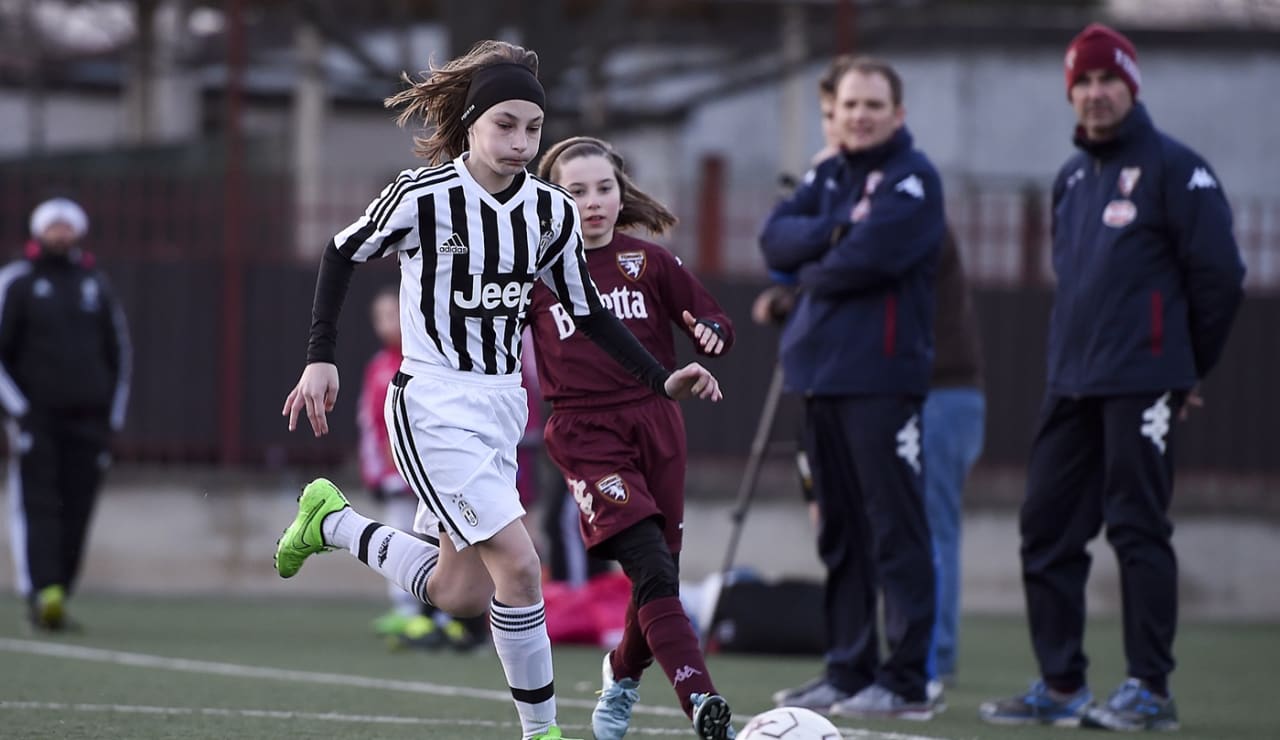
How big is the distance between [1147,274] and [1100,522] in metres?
0.89

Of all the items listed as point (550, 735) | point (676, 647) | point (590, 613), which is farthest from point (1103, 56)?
point (590, 613)

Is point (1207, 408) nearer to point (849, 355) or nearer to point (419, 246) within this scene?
point (849, 355)

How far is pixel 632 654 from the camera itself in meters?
5.68

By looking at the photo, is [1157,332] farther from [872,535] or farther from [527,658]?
[527,658]

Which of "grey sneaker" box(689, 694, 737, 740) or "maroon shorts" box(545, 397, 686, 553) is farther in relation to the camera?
"maroon shorts" box(545, 397, 686, 553)

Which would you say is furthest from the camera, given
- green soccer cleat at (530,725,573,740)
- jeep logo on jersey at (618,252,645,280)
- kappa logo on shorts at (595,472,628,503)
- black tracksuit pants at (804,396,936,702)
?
black tracksuit pants at (804,396,936,702)

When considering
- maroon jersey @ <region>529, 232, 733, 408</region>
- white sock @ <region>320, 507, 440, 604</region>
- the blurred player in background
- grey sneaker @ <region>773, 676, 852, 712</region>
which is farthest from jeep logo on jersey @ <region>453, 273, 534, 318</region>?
the blurred player in background

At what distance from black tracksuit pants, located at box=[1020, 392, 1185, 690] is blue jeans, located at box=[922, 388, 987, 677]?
1.35m

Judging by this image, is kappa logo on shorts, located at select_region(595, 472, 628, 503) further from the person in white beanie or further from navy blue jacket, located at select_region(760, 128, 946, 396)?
the person in white beanie

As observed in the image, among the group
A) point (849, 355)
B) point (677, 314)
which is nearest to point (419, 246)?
point (677, 314)

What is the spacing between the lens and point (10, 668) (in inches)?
313

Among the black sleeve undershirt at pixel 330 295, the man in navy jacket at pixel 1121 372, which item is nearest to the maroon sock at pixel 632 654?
the black sleeve undershirt at pixel 330 295

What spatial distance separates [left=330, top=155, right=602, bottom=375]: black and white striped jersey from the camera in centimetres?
505

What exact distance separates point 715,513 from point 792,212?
5621 millimetres
